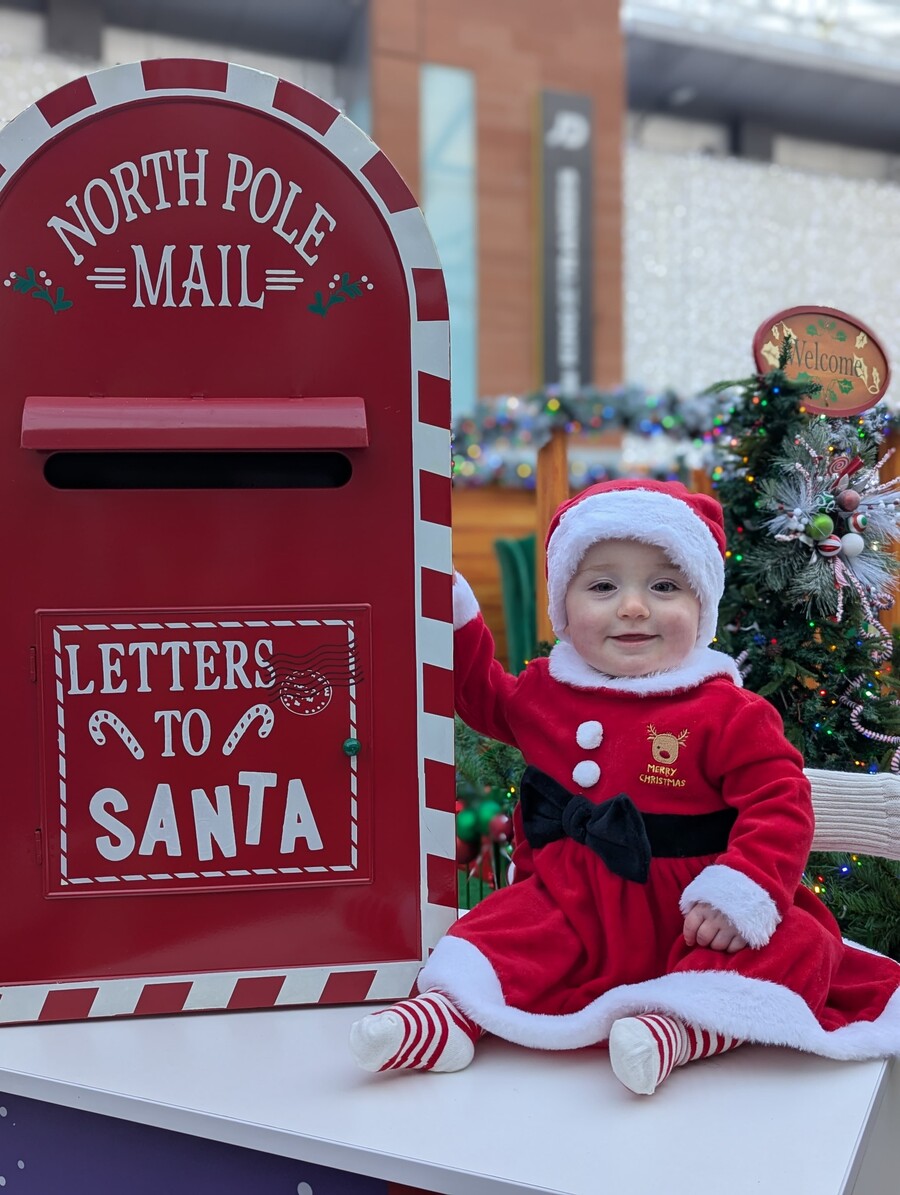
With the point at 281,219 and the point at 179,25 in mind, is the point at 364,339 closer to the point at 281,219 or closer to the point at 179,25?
the point at 281,219

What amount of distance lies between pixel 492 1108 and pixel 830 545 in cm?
135

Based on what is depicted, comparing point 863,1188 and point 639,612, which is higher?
→ point 639,612

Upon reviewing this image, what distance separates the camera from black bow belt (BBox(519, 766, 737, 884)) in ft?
4.25

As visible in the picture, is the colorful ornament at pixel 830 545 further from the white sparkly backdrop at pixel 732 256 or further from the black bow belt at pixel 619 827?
the white sparkly backdrop at pixel 732 256

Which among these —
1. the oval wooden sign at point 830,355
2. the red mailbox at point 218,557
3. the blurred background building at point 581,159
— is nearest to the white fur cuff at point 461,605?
the red mailbox at point 218,557

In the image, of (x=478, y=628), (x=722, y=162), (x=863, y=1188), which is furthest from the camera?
(x=722, y=162)

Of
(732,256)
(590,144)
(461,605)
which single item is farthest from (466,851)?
(732,256)

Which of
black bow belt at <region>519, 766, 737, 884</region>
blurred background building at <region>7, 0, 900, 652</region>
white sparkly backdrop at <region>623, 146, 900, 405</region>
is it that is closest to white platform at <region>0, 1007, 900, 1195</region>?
black bow belt at <region>519, 766, 737, 884</region>

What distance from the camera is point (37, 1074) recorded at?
123cm

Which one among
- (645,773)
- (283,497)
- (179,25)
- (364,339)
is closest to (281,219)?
(364,339)

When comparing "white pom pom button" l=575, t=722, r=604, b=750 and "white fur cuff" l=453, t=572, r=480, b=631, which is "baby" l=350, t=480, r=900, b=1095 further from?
"white fur cuff" l=453, t=572, r=480, b=631

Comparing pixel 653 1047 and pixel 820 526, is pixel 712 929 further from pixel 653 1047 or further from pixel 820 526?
pixel 820 526

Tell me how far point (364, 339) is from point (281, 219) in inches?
7.5

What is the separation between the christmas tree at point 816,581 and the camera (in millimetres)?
2098
